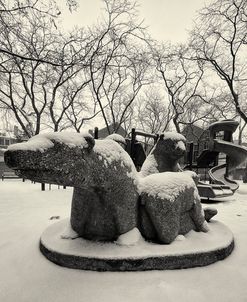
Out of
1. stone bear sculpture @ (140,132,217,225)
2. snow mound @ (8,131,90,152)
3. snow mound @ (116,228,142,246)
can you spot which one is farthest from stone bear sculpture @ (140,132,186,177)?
snow mound @ (8,131,90,152)

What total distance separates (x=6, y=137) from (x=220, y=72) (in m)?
40.1

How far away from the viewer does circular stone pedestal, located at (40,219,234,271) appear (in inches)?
87.4

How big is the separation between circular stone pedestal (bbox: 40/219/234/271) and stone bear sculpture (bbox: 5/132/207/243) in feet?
0.51

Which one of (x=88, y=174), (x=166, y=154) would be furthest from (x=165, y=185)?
(x=166, y=154)

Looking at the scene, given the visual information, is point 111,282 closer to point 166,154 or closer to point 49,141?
point 49,141

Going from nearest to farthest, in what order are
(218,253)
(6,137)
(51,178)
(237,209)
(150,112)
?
(51,178) → (218,253) → (237,209) → (150,112) → (6,137)

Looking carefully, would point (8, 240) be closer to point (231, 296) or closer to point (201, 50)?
point (231, 296)

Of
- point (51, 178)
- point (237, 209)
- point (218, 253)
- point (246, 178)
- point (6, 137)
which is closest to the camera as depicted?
point (51, 178)

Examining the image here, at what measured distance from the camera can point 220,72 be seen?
13648 mm

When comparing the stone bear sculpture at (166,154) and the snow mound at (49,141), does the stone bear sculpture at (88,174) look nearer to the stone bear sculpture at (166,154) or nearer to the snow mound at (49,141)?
the snow mound at (49,141)

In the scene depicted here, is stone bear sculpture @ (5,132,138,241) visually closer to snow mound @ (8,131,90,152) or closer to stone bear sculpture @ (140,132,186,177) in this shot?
snow mound @ (8,131,90,152)

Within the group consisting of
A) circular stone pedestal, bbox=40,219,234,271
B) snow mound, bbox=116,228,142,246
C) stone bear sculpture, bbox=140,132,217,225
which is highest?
stone bear sculpture, bbox=140,132,217,225

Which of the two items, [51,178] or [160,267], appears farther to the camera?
[160,267]

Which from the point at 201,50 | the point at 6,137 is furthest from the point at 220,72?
the point at 6,137
